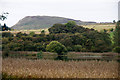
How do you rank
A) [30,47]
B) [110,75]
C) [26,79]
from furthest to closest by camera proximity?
[30,47] → [110,75] → [26,79]

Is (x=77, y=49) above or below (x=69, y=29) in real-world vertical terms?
below

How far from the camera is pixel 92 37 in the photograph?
75375 millimetres

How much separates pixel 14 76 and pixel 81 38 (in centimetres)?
6169

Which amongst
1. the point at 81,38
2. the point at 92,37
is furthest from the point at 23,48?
the point at 92,37

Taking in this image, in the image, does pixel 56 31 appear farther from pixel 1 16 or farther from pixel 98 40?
pixel 1 16

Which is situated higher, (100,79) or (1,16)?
(1,16)

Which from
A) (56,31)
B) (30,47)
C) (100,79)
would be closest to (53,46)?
(30,47)

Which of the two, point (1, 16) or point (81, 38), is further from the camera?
point (81, 38)

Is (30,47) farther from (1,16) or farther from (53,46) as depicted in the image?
(1,16)

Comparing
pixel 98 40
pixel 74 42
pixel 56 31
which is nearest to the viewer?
pixel 98 40

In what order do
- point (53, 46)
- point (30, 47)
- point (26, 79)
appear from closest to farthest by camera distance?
point (26, 79), point (53, 46), point (30, 47)

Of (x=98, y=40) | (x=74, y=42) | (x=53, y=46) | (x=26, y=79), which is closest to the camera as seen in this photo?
(x=26, y=79)

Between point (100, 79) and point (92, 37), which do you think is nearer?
point (100, 79)

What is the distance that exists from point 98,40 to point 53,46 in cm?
1697
